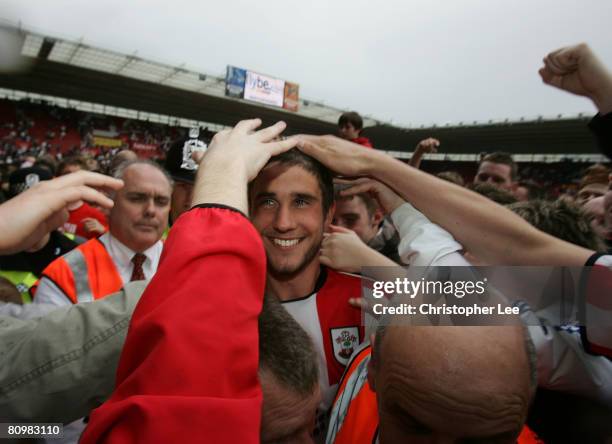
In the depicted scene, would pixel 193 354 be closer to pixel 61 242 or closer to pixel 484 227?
pixel 484 227

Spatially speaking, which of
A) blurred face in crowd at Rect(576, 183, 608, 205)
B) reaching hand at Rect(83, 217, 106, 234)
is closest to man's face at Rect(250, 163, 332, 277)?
reaching hand at Rect(83, 217, 106, 234)

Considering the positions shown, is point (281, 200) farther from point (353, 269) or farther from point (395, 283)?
point (395, 283)

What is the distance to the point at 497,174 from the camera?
4.40 meters

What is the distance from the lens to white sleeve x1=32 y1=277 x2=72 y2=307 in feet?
7.04

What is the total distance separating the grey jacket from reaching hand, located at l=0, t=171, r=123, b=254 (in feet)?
0.77

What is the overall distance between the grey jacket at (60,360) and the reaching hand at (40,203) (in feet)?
0.77

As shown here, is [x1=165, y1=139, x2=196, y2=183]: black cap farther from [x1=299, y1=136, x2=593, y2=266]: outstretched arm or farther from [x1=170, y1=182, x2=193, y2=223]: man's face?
[x1=299, y1=136, x2=593, y2=266]: outstretched arm

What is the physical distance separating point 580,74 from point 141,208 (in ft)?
8.36

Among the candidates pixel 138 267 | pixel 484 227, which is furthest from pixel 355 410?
pixel 138 267

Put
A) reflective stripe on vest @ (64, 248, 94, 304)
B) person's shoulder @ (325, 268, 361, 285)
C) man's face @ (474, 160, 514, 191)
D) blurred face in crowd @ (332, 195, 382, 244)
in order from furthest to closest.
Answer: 1. man's face @ (474, 160, 514, 191)
2. blurred face in crowd @ (332, 195, 382, 244)
3. reflective stripe on vest @ (64, 248, 94, 304)
4. person's shoulder @ (325, 268, 361, 285)

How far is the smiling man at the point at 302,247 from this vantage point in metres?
1.81

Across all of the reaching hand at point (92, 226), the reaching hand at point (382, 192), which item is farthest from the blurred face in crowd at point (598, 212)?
the reaching hand at point (92, 226)

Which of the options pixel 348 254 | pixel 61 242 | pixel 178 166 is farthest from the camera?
pixel 178 166

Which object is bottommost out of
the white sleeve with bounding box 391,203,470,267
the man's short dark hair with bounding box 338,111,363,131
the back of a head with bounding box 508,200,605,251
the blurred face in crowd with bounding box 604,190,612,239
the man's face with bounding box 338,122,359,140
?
the white sleeve with bounding box 391,203,470,267
